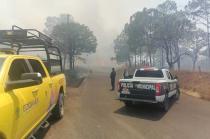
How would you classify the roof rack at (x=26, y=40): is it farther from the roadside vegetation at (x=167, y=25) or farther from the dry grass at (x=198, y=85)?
the roadside vegetation at (x=167, y=25)

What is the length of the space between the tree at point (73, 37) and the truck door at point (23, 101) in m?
50.1

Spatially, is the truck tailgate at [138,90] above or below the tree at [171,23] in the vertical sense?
below

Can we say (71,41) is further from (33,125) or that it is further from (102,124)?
(33,125)

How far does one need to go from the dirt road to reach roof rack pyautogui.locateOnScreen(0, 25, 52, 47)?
8.95 feet

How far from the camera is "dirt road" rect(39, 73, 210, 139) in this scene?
8266 millimetres

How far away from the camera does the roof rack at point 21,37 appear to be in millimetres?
9148

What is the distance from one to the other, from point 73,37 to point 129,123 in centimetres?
4785

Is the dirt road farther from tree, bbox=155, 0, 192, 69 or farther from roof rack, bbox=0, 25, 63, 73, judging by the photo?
tree, bbox=155, 0, 192, 69

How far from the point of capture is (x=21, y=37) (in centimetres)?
931

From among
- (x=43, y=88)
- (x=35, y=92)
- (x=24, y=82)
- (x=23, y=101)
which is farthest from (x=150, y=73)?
(x=24, y=82)

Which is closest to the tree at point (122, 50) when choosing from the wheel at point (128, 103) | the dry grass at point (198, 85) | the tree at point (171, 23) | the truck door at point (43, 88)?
the tree at point (171, 23)

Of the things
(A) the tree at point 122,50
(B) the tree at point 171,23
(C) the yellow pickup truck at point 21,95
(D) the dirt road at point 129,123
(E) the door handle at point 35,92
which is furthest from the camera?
(A) the tree at point 122,50

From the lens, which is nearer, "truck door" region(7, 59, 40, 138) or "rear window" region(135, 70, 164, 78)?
"truck door" region(7, 59, 40, 138)

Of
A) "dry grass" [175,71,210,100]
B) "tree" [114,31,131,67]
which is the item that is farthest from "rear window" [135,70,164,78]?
"tree" [114,31,131,67]
